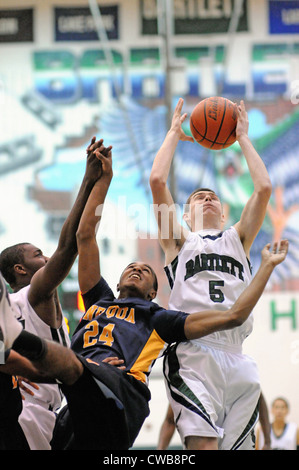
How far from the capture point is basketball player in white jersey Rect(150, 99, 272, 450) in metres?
4.42

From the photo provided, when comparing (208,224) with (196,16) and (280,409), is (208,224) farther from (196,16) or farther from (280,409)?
(196,16)

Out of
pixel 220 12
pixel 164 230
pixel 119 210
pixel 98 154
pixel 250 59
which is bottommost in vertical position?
pixel 119 210

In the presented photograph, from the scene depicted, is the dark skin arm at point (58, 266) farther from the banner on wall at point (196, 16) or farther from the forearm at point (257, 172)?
the banner on wall at point (196, 16)

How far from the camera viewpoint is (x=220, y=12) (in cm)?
1575

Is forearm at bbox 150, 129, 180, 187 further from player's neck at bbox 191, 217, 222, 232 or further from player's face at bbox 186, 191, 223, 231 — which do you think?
player's neck at bbox 191, 217, 222, 232

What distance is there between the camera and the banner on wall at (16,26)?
15.6 meters

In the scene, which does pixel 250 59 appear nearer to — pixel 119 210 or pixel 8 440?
pixel 119 210

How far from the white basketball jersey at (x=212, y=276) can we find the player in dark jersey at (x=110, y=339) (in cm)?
20

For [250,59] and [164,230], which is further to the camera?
[250,59]

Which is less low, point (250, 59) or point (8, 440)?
point (250, 59)

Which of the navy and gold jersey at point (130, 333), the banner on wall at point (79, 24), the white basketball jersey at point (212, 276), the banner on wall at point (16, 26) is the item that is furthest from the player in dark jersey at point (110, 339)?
the banner on wall at point (16, 26)

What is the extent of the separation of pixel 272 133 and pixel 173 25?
11.0 ft

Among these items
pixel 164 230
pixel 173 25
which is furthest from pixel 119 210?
pixel 164 230

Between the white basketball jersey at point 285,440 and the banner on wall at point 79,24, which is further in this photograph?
the banner on wall at point 79,24
